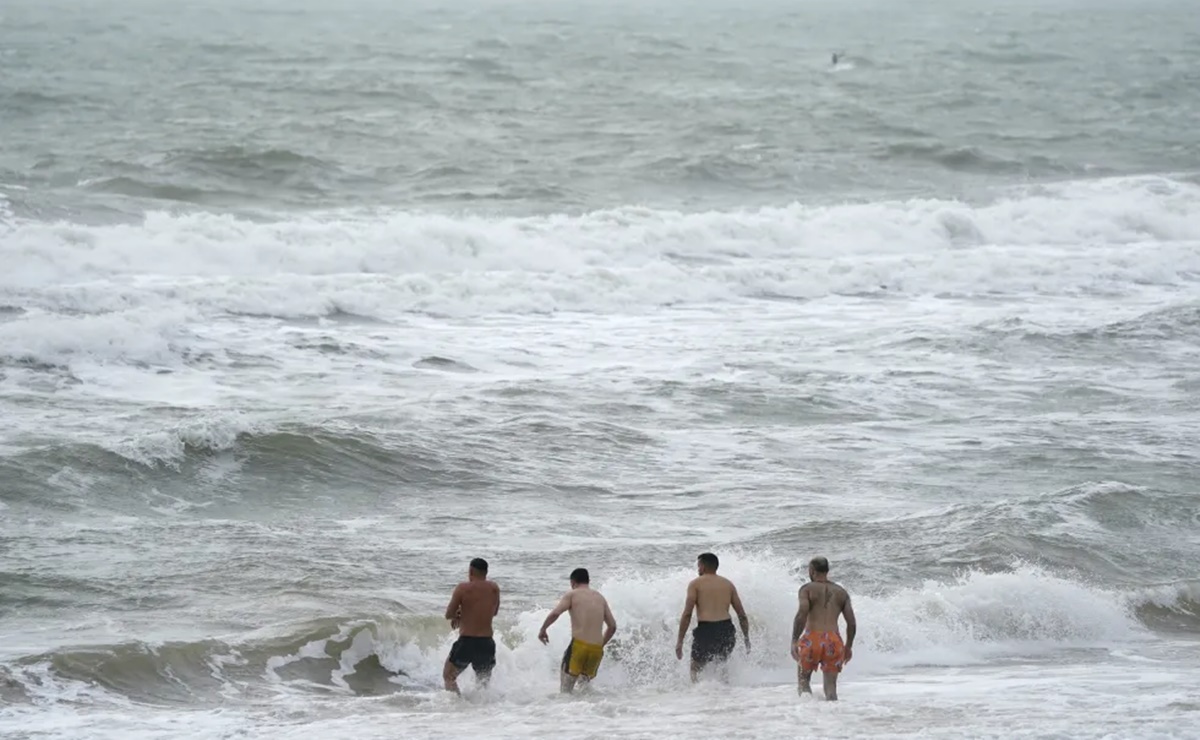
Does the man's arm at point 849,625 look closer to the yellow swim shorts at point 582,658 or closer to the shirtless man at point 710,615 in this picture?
the shirtless man at point 710,615

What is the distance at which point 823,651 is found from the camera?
9719 mm

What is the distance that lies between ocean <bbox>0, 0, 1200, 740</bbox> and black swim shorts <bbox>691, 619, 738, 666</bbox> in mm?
188

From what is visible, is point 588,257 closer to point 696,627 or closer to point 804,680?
point 696,627

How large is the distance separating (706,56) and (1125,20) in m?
36.4

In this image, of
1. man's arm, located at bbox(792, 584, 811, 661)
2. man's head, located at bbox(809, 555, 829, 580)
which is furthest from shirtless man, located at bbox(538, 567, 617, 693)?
man's head, located at bbox(809, 555, 829, 580)

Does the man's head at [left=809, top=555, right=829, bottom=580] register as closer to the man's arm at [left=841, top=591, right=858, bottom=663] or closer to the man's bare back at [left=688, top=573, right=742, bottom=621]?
the man's arm at [left=841, top=591, right=858, bottom=663]

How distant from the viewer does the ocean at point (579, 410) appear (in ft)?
34.5

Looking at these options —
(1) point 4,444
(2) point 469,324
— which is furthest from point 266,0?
(1) point 4,444

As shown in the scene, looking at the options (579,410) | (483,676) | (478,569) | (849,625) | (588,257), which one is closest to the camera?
(849,625)

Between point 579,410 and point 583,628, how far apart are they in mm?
7303

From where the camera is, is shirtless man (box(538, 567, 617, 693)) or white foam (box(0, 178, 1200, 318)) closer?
shirtless man (box(538, 567, 617, 693))

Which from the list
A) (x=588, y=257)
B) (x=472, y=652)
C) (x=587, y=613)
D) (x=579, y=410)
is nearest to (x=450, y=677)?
(x=472, y=652)

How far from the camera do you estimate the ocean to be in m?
10.5

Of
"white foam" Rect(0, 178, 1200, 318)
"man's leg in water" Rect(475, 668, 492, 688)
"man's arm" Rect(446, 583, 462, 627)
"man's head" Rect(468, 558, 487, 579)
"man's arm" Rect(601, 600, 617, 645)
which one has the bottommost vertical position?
"man's leg in water" Rect(475, 668, 492, 688)
